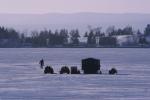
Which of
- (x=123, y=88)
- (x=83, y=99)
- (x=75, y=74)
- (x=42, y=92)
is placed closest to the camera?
(x=83, y=99)

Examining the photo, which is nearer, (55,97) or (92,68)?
(55,97)

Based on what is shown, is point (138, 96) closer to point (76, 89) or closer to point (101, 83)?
point (76, 89)

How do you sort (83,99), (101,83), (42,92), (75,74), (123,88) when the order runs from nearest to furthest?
(83,99) < (42,92) < (123,88) < (101,83) < (75,74)

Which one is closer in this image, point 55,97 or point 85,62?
point 55,97

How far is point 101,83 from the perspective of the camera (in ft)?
117

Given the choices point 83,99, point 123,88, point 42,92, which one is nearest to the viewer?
point 83,99

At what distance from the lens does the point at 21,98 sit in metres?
27.1

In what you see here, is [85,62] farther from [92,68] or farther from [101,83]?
[101,83]

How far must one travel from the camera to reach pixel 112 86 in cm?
3341

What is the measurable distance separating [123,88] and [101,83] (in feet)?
11.4

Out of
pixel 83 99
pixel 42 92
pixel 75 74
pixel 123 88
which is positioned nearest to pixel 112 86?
pixel 123 88

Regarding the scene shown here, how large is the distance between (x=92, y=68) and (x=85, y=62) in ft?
2.25

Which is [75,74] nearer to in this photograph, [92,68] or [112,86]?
[92,68]

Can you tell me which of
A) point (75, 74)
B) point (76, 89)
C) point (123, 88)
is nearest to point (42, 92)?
point (76, 89)
